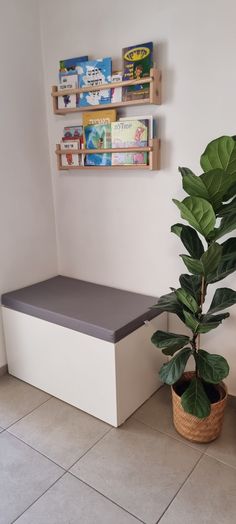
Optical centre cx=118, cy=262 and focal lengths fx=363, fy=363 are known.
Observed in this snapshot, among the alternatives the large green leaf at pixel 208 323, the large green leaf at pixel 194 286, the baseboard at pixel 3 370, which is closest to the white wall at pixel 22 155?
the baseboard at pixel 3 370

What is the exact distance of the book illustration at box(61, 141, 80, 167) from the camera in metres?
2.22

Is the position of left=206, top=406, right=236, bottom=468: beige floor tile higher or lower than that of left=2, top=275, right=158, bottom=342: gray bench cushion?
lower

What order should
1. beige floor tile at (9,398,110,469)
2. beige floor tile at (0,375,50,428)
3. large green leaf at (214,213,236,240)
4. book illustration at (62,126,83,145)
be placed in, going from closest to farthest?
large green leaf at (214,213,236,240) < beige floor tile at (9,398,110,469) < beige floor tile at (0,375,50,428) < book illustration at (62,126,83,145)

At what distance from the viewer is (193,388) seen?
1654 millimetres

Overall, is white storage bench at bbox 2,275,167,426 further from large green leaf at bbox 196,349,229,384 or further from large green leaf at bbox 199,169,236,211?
large green leaf at bbox 199,169,236,211

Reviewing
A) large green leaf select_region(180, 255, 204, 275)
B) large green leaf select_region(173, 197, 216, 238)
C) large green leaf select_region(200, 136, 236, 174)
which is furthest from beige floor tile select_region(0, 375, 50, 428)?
large green leaf select_region(200, 136, 236, 174)

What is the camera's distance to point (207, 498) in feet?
4.76

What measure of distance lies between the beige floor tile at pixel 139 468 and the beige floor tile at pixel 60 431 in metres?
0.06

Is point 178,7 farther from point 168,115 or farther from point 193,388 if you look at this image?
point 193,388

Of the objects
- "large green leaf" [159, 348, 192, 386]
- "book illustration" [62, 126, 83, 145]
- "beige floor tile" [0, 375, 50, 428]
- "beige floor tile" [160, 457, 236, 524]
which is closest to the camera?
"beige floor tile" [160, 457, 236, 524]

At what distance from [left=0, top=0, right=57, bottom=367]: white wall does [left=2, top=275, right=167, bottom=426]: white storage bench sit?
9.3 inches

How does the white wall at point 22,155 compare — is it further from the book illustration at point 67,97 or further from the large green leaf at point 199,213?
the large green leaf at point 199,213

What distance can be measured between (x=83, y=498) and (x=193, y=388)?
2.11 feet

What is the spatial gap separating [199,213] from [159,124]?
0.74 m
